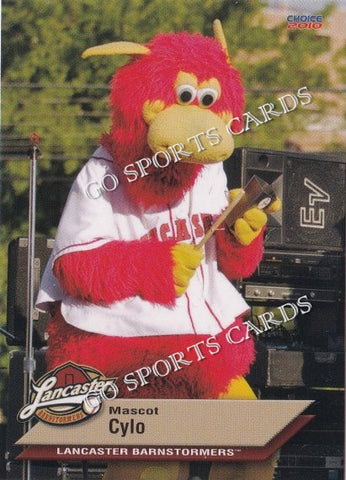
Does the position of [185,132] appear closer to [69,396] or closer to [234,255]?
[234,255]

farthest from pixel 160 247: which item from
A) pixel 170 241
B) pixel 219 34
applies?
pixel 219 34

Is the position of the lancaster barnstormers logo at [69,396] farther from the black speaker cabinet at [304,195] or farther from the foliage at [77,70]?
the black speaker cabinet at [304,195]

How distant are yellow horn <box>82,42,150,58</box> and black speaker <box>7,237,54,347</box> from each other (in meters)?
0.73

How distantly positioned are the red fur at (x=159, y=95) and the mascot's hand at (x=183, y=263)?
197 mm

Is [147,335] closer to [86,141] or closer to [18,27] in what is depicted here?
[86,141]

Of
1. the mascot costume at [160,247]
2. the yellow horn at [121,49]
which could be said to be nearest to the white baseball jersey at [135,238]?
the mascot costume at [160,247]

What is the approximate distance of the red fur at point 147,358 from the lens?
18.7ft

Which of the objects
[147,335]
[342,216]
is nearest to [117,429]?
[147,335]

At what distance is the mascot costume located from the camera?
18.4 feet

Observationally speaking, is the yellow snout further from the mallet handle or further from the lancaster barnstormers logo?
the lancaster barnstormers logo

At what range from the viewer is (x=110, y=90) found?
226 inches

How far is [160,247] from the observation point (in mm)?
5637

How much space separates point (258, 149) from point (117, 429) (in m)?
1.17

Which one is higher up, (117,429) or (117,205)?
(117,205)
